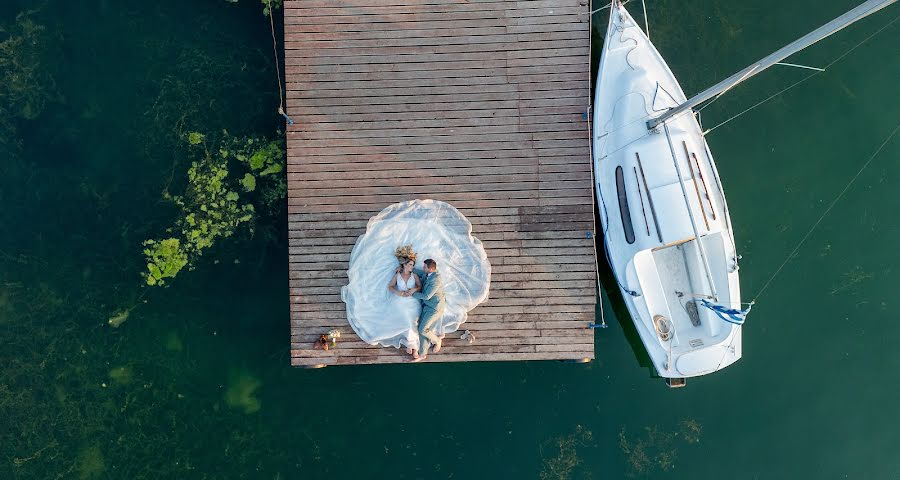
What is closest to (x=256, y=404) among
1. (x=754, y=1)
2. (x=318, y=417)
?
(x=318, y=417)

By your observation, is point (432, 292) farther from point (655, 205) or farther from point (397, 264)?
point (655, 205)

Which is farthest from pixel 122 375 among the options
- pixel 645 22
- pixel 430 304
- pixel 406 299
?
pixel 645 22

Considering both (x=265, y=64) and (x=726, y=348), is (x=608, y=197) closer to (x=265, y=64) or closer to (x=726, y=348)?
(x=726, y=348)

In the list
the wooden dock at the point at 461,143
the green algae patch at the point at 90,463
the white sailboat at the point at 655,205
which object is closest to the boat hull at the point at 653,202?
the white sailboat at the point at 655,205

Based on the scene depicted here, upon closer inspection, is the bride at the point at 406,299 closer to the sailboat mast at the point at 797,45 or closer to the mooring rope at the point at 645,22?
the sailboat mast at the point at 797,45

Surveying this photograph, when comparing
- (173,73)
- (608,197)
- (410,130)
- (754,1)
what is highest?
(754,1)

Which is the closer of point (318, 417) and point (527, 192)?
point (527, 192)
